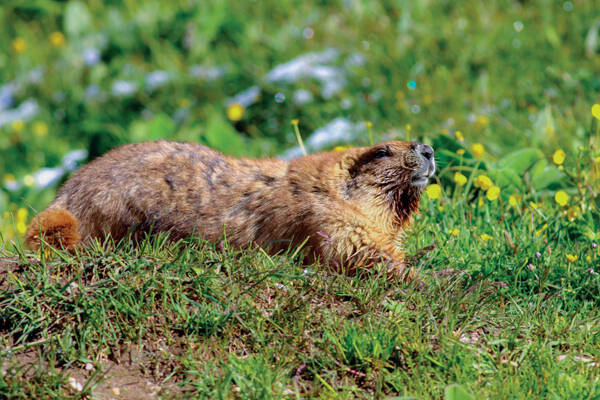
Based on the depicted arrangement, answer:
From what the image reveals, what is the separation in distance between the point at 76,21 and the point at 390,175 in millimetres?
5983

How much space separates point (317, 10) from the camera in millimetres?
8000

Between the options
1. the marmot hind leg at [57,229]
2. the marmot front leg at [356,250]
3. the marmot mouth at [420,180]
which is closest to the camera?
the marmot front leg at [356,250]

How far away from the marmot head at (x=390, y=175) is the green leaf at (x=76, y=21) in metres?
5.64

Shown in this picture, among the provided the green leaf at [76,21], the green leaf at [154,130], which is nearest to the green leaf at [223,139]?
the green leaf at [154,130]

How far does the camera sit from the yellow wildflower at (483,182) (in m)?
4.29

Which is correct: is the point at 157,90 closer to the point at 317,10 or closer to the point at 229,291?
the point at 317,10

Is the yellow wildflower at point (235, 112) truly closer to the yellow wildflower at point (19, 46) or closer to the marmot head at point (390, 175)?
the yellow wildflower at point (19, 46)

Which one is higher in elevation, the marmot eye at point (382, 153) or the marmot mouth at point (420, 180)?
the marmot eye at point (382, 153)

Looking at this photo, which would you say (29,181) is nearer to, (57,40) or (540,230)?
(57,40)

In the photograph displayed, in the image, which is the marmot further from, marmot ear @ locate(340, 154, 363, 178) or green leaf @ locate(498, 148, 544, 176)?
green leaf @ locate(498, 148, 544, 176)

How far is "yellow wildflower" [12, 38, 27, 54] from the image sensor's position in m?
8.45

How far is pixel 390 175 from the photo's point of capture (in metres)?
3.86

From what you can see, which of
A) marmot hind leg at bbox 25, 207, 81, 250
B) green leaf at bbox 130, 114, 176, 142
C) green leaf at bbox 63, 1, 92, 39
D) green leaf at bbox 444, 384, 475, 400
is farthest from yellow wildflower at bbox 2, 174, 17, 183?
green leaf at bbox 444, 384, 475, 400

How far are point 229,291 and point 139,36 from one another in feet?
18.1
